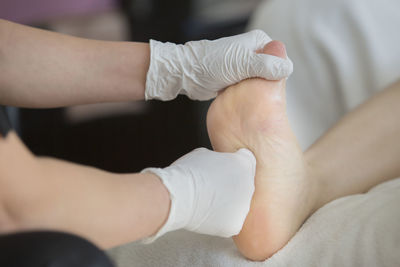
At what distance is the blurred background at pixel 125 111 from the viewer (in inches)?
84.7

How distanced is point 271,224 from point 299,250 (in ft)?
0.21

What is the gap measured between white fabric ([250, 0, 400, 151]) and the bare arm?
69 cm

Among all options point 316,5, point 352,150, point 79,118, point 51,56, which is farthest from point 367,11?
point 79,118

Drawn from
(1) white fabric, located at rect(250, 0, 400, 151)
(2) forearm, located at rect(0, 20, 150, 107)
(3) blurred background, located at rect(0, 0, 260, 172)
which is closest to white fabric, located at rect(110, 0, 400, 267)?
(1) white fabric, located at rect(250, 0, 400, 151)

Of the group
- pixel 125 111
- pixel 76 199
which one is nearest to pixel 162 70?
pixel 76 199

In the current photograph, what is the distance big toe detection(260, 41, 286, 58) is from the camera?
0.87 meters

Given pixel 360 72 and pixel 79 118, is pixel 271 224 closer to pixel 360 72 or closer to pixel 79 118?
pixel 360 72

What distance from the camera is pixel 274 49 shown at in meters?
0.88

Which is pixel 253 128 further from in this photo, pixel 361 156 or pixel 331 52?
pixel 331 52

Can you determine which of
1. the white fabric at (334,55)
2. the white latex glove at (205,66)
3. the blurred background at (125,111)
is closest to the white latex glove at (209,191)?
the white latex glove at (205,66)

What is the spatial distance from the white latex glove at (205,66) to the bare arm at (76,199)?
0.30 m

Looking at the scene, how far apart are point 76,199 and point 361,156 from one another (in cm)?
62

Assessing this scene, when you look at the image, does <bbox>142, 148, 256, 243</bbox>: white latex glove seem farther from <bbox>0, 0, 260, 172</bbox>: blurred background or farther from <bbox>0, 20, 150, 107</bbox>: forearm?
<bbox>0, 0, 260, 172</bbox>: blurred background

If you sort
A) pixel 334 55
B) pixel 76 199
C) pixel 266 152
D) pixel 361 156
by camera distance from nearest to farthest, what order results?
pixel 76 199
pixel 266 152
pixel 361 156
pixel 334 55
